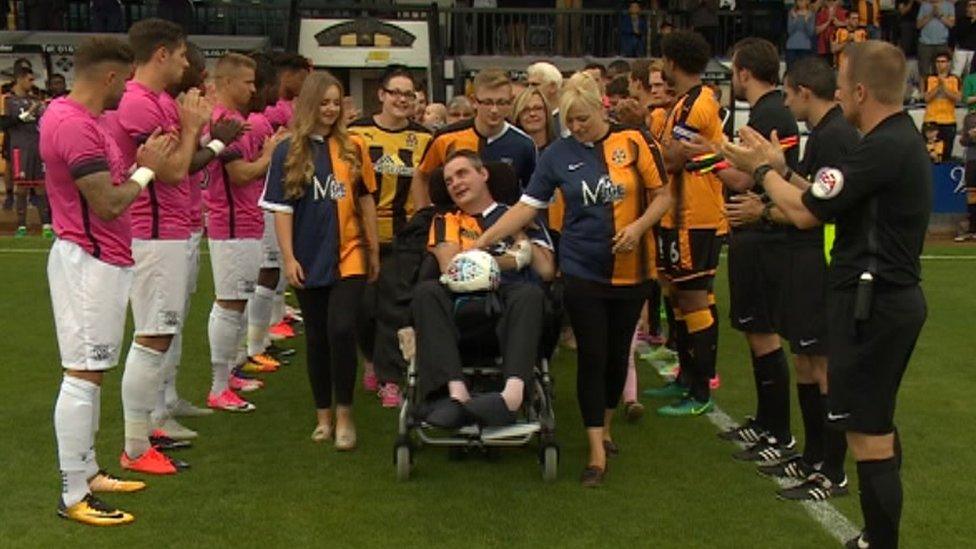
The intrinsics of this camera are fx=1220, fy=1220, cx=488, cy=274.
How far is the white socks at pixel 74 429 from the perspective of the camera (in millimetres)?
5660

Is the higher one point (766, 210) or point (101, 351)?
point (766, 210)

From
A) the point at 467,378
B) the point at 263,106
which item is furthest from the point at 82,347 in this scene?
the point at 263,106

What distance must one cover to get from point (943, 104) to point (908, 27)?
4.96 meters

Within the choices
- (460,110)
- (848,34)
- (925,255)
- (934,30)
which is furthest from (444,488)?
(934,30)

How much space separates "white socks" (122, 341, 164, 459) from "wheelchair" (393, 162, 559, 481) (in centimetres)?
136

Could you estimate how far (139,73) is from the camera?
6469mm

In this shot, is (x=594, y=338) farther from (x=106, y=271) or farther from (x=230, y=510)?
(x=106, y=271)

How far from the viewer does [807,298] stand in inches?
242

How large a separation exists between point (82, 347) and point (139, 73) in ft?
5.38

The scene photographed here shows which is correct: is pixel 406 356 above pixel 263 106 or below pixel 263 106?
below

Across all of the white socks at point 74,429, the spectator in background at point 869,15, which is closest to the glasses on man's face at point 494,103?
the white socks at point 74,429

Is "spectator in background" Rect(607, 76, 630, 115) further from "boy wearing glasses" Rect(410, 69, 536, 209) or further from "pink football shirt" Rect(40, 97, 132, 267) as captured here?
"pink football shirt" Rect(40, 97, 132, 267)

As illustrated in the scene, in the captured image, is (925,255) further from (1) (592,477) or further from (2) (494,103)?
(1) (592,477)

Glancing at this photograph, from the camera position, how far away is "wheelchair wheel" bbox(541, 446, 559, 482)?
6.41m
